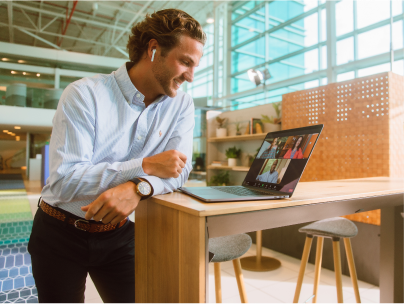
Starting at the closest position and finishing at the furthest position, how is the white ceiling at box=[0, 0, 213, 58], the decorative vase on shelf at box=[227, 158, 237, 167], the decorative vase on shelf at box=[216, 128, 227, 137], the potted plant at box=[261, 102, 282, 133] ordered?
the potted plant at box=[261, 102, 282, 133] → the decorative vase on shelf at box=[227, 158, 237, 167] → the decorative vase on shelf at box=[216, 128, 227, 137] → the white ceiling at box=[0, 0, 213, 58]

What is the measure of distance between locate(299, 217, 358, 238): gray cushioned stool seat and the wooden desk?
0.47 m

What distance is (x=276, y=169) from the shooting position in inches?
38.9

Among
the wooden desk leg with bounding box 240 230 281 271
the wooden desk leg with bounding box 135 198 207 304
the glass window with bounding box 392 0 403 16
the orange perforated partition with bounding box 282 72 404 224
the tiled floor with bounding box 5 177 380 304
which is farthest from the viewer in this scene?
the glass window with bounding box 392 0 403 16

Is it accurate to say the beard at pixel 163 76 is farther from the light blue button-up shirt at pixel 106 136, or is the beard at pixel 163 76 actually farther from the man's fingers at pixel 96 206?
the man's fingers at pixel 96 206

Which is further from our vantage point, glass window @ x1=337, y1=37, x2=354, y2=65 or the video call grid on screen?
glass window @ x1=337, y1=37, x2=354, y2=65

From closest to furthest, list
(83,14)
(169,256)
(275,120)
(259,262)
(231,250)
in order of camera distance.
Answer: (169,256)
(231,250)
(259,262)
(275,120)
(83,14)

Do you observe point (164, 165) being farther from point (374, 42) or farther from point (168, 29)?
point (374, 42)

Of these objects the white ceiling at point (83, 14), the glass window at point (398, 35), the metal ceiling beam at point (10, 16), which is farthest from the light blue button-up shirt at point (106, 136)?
the metal ceiling beam at point (10, 16)

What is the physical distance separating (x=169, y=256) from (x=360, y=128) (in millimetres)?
2372

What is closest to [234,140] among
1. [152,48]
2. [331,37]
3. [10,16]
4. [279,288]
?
[279,288]

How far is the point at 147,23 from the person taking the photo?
109cm

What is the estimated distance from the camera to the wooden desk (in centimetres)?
71


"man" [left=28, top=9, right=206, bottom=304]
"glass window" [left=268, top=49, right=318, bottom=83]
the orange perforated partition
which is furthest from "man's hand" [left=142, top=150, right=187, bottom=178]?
"glass window" [left=268, top=49, right=318, bottom=83]

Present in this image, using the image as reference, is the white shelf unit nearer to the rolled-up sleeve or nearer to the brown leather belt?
the rolled-up sleeve
